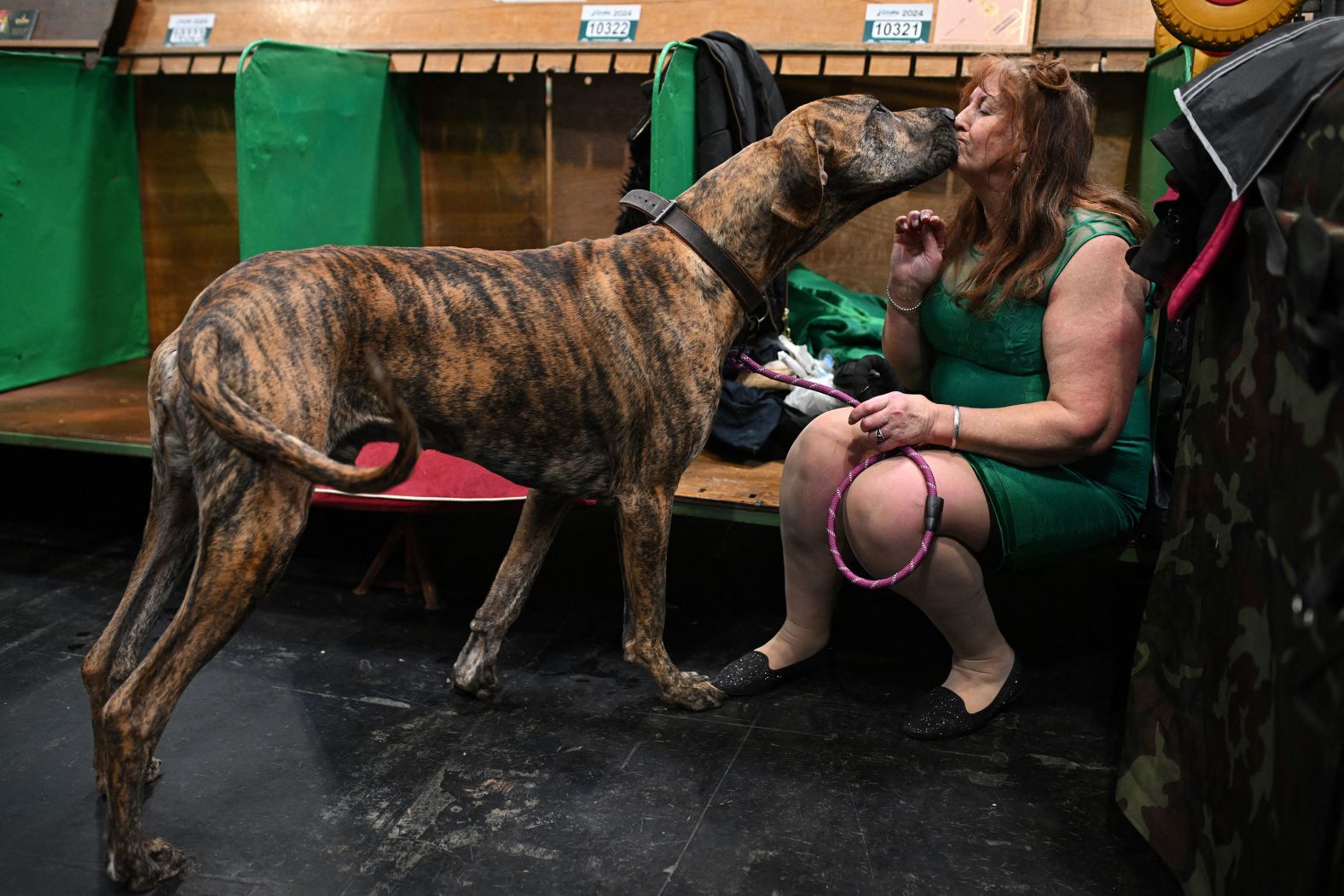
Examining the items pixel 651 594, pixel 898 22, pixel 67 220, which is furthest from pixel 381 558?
pixel 898 22

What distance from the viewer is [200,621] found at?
167cm

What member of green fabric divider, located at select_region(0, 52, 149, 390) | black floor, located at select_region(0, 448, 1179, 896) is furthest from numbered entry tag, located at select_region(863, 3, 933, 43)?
green fabric divider, located at select_region(0, 52, 149, 390)

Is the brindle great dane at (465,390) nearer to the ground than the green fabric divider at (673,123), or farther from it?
nearer to the ground

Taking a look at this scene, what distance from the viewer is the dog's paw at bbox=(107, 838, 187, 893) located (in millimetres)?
1692

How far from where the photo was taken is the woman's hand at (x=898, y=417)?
2.03 metres

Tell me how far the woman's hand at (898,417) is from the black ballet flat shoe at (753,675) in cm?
59

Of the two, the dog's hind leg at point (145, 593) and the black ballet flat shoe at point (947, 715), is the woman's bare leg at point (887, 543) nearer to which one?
the black ballet flat shoe at point (947, 715)

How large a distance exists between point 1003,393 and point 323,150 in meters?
2.05

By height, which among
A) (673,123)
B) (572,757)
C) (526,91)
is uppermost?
(526,91)

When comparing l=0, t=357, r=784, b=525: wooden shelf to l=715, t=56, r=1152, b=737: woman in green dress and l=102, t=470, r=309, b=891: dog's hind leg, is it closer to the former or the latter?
l=715, t=56, r=1152, b=737: woman in green dress

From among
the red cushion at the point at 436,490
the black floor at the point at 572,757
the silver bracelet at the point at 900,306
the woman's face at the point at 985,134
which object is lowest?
the black floor at the point at 572,757

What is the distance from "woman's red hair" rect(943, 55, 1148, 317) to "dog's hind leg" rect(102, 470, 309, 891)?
4.15ft

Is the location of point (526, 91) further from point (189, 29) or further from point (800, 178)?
point (800, 178)

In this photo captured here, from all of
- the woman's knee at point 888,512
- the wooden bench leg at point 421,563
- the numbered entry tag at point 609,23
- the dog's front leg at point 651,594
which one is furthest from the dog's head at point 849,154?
the numbered entry tag at point 609,23
